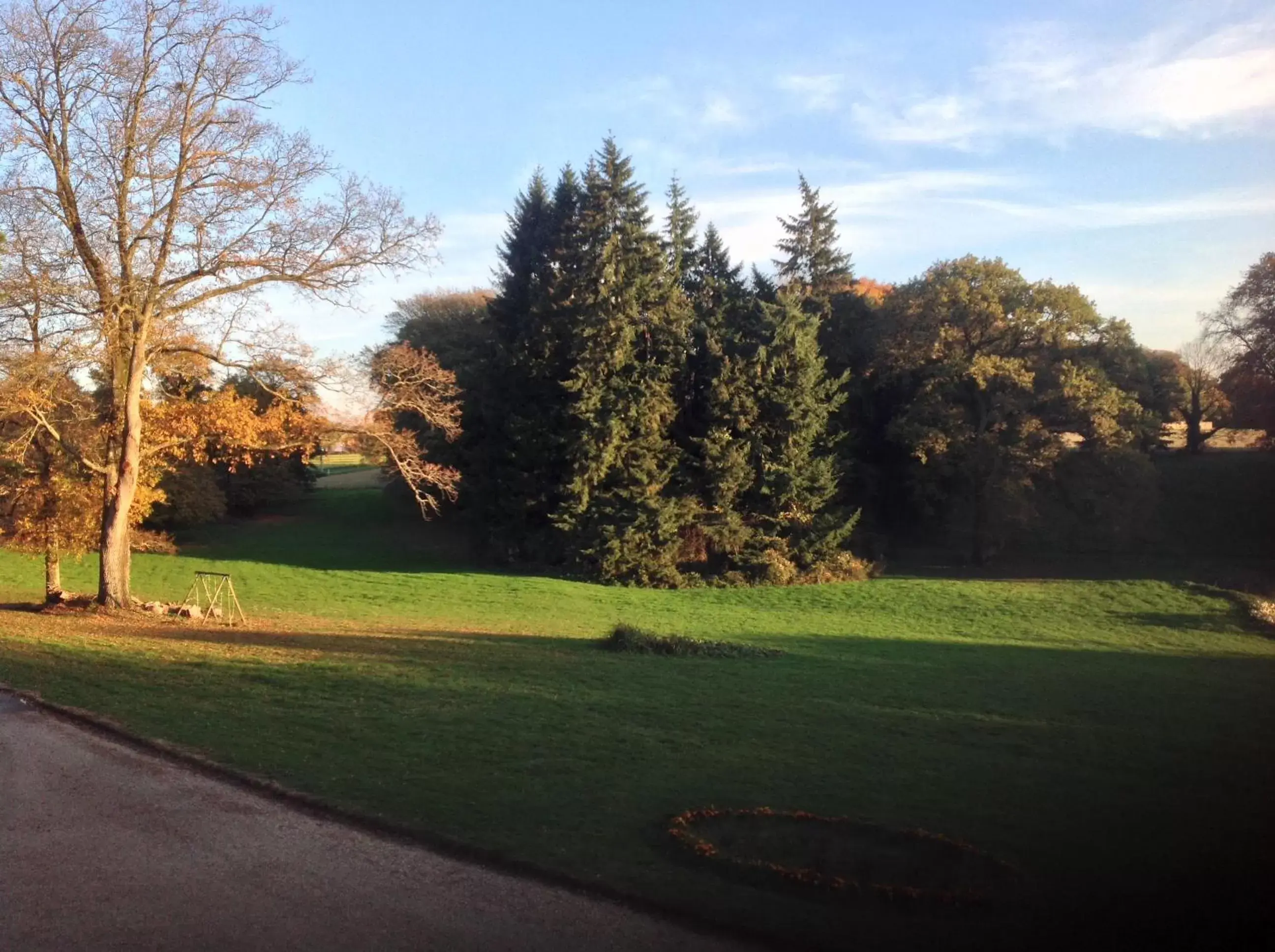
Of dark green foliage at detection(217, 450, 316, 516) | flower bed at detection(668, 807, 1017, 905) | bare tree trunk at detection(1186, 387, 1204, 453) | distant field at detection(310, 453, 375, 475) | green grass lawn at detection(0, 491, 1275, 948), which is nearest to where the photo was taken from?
flower bed at detection(668, 807, 1017, 905)

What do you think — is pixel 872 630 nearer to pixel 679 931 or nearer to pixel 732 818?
pixel 732 818

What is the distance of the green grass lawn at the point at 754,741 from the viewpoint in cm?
697

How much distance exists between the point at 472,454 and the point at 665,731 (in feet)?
118

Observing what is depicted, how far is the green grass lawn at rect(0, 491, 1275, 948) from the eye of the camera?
6.97 metres

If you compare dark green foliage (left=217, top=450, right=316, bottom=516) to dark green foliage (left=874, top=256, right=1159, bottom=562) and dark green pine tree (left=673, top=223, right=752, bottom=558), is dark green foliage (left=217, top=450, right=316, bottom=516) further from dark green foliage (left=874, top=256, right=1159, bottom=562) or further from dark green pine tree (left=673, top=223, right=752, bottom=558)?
dark green foliage (left=874, top=256, right=1159, bottom=562)

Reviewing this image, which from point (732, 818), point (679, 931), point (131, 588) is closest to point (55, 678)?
point (732, 818)

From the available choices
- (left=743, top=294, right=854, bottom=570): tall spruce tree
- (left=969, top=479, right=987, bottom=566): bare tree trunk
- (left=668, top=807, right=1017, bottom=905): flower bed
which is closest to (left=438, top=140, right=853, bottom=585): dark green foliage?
(left=743, top=294, right=854, bottom=570): tall spruce tree

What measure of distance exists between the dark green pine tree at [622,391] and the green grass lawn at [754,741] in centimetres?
1435

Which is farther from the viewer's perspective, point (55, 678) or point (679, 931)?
point (55, 678)

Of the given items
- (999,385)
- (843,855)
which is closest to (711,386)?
(999,385)

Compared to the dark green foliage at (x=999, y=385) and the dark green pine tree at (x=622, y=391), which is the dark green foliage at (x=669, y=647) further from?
the dark green foliage at (x=999, y=385)

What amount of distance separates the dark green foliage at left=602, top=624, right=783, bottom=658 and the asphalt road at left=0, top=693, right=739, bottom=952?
1258 cm

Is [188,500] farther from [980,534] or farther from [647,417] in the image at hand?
[980,534]

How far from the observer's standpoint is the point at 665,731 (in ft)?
38.9
